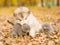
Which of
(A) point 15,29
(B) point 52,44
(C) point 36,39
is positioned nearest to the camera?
(B) point 52,44

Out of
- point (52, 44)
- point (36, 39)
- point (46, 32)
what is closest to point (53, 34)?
point (46, 32)

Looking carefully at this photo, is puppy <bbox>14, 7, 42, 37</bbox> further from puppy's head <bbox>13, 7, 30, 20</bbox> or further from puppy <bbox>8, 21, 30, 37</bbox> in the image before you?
puppy <bbox>8, 21, 30, 37</bbox>

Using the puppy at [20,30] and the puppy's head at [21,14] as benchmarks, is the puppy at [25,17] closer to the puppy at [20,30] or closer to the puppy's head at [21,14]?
the puppy's head at [21,14]

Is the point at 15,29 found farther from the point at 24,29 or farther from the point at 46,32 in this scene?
the point at 46,32

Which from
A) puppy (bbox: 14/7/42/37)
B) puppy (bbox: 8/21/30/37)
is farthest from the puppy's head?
puppy (bbox: 8/21/30/37)

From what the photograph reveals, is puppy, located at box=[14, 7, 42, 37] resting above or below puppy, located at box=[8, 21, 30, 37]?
above

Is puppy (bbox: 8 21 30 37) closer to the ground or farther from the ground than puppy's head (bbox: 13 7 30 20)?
closer to the ground

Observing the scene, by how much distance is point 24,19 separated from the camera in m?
8.95

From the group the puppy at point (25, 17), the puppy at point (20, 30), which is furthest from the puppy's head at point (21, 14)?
the puppy at point (20, 30)

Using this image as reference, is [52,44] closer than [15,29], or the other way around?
[52,44]

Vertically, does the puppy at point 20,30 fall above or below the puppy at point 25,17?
below

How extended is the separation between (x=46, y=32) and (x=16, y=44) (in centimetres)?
172

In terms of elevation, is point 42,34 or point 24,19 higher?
point 24,19

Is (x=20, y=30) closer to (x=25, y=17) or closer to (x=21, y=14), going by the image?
(x=25, y=17)
